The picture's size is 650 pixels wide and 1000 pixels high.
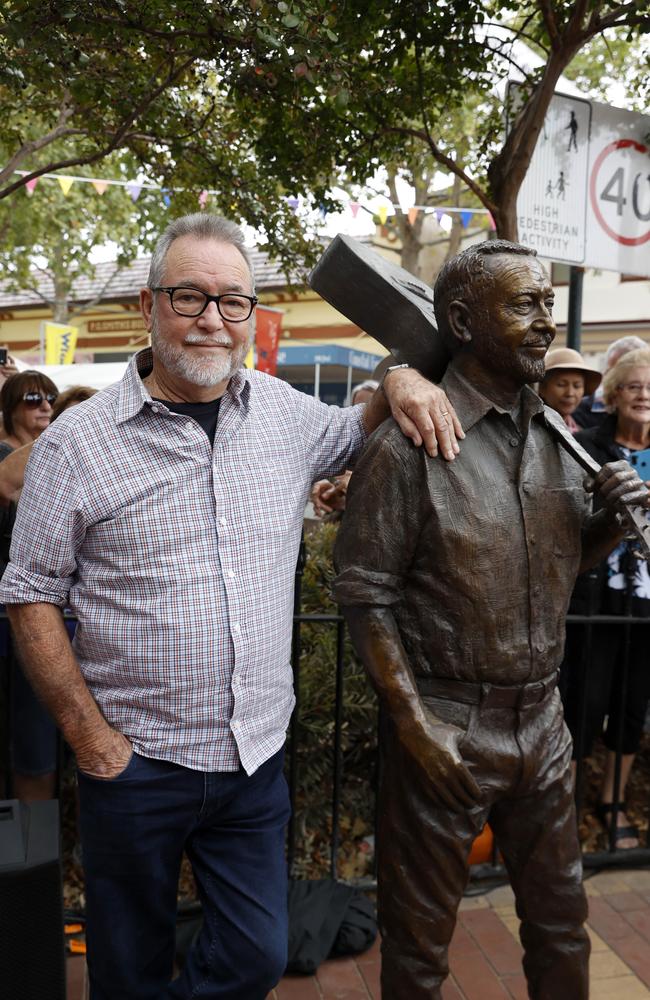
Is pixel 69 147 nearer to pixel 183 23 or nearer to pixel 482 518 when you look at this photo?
pixel 183 23

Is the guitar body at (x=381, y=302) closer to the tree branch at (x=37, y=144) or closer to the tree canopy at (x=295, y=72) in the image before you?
the tree canopy at (x=295, y=72)

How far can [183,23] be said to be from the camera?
3.55 m

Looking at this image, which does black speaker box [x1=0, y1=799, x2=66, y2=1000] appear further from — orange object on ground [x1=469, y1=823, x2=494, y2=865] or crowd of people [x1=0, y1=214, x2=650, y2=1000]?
orange object on ground [x1=469, y1=823, x2=494, y2=865]

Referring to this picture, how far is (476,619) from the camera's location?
2.01 meters

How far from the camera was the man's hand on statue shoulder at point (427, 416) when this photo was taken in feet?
6.45

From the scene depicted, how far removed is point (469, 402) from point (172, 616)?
2.77ft

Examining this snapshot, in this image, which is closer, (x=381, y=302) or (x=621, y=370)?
(x=381, y=302)

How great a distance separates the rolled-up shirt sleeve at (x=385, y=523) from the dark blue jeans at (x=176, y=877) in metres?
0.56

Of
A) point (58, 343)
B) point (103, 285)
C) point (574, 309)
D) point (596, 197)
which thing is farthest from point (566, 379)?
point (103, 285)

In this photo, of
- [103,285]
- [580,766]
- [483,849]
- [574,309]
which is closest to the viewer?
[580,766]

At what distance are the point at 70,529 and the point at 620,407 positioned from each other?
2833 millimetres

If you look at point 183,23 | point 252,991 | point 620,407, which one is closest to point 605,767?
point 620,407

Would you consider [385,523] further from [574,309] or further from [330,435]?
[574,309]

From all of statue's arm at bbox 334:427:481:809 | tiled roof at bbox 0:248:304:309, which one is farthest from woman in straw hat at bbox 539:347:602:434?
tiled roof at bbox 0:248:304:309
